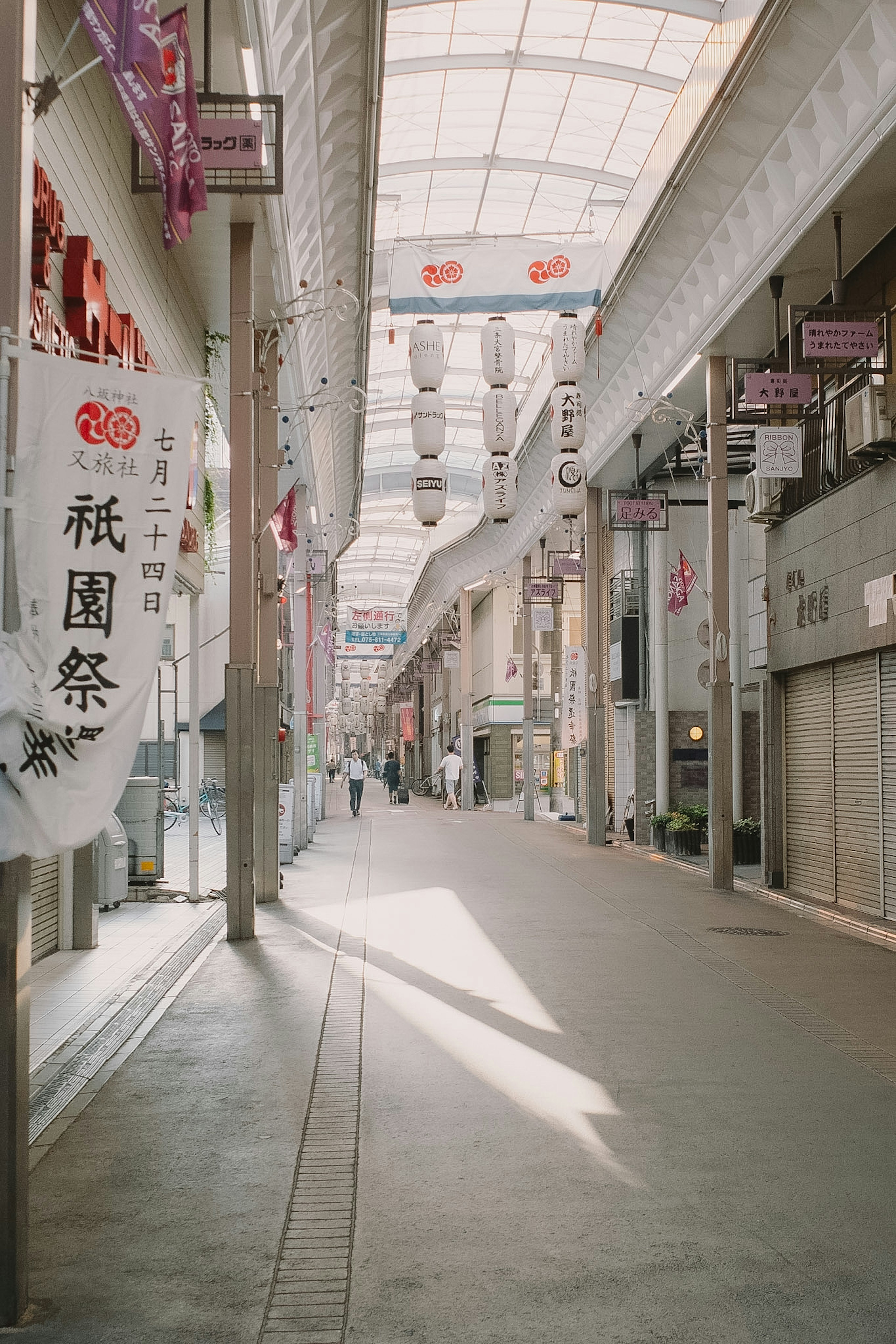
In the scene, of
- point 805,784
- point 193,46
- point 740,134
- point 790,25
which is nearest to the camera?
point 193,46

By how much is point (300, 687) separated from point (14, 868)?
1445 centimetres

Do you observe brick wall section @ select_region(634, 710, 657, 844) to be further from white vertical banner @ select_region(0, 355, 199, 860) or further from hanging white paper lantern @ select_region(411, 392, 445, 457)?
white vertical banner @ select_region(0, 355, 199, 860)

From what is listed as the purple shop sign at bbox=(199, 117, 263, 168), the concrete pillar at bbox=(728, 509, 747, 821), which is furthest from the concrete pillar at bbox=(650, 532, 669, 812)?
the purple shop sign at bbox=(199, 117, 263, 168)

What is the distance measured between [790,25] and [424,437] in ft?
22.5

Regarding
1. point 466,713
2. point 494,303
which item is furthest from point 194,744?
point 466,713

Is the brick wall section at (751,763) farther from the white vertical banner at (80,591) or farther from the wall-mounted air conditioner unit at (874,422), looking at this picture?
the white vertical banner at (80,591)

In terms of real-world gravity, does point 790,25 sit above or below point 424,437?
above

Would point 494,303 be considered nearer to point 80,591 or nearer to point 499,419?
point 499,419

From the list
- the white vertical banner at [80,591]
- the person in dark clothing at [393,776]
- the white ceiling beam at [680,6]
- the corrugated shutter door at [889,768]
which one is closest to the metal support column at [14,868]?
the white vertical banner at [80,591]

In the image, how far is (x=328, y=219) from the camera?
11.6 metres

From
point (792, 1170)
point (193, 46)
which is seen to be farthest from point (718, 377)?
point (792, 1170)

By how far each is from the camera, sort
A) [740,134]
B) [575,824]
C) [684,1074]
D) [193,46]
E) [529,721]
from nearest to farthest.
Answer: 1. [684,1074]
2. [193,46]
3. [740,134]
4. [575,824]
5. [529,721]

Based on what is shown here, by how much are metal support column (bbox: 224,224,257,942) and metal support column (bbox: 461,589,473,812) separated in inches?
779

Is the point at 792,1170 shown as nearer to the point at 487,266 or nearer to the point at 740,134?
the point at 740,134
